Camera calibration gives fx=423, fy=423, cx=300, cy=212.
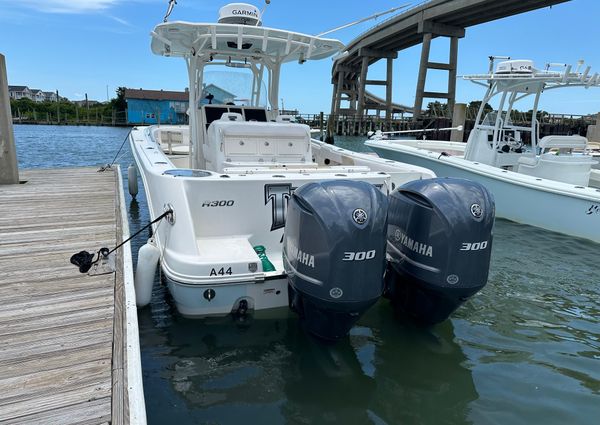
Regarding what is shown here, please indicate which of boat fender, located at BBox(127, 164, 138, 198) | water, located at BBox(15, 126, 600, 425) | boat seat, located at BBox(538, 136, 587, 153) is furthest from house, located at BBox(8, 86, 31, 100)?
water, located at BBox(15, 126, 600, 425)

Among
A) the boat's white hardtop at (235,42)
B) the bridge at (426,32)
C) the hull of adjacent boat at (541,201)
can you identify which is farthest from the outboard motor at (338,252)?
the bridge at (426,32)

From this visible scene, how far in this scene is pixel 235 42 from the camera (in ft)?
19.7

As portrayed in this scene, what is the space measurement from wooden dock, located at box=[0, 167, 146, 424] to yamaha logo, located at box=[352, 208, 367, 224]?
153 centimetres

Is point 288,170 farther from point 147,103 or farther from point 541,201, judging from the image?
point 147,103

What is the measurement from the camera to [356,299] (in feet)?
8.76

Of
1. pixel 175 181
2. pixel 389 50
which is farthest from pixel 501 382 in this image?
pixel 389 50

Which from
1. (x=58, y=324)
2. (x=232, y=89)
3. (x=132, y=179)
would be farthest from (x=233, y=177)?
(x=132, y=179)

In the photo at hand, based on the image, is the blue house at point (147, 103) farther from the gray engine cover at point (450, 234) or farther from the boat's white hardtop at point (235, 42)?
the gray engine cover at point (450, 234)

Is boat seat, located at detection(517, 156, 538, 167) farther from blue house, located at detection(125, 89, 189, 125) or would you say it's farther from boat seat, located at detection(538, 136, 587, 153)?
blue house, located at detection(125, 89, 189, 125)

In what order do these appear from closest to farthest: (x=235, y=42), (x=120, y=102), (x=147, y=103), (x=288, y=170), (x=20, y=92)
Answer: (x=288, y=170), (x=235, y=42), (x=147, y=103), (x=120, y=102), (x=20, y=92)

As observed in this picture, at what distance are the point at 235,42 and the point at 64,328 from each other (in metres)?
Answer: 4.62

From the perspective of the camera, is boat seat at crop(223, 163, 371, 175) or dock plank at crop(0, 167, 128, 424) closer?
dock plank at crop(0, 167, 128, 424)

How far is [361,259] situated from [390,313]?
1.43 meters

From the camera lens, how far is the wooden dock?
6.79ft
